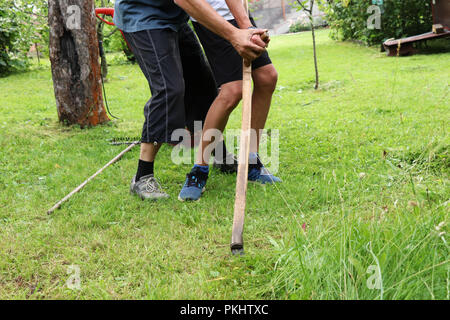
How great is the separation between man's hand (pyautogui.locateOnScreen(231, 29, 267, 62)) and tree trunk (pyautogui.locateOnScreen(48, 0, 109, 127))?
3223mm

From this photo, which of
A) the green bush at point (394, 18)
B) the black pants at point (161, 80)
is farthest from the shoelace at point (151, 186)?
the green bush at point (394, 18)

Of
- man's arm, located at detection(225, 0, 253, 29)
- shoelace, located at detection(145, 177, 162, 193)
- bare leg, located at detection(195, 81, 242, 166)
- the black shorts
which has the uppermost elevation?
man's arm, located at detection(225, 0, 253, 29)

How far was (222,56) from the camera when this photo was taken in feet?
9.20

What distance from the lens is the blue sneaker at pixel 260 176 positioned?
3.09 meters

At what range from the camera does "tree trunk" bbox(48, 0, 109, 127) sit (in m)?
4.95

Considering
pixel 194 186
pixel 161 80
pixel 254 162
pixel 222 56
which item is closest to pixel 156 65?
pixel 161 80

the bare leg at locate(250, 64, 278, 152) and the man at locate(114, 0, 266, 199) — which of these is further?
the bare leg at locate(250, 64, 278, 152)

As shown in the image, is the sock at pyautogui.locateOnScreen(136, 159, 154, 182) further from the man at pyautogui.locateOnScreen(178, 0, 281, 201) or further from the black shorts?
the black shorts

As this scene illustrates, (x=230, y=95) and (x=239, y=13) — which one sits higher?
(x=239, y=13)

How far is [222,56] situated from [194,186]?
873 millimetres

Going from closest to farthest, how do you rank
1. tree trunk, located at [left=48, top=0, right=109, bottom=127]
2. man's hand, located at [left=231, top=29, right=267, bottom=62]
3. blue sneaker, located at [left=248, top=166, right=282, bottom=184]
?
man's hand, located at [left=231, top=29, right=267, bottom=62]
blue sneaker, located at [left=248, top=166, right=282, bottom=184]
tree trunk, located at [left=48, top=0, right=109, bottom=127]

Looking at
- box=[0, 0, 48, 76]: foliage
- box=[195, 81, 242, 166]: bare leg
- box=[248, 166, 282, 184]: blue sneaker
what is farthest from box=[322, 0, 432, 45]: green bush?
box=[195, 81, 242, 166]: bare leg

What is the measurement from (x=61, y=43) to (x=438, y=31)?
25.1 ft

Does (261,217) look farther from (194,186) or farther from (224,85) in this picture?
(224,85)
